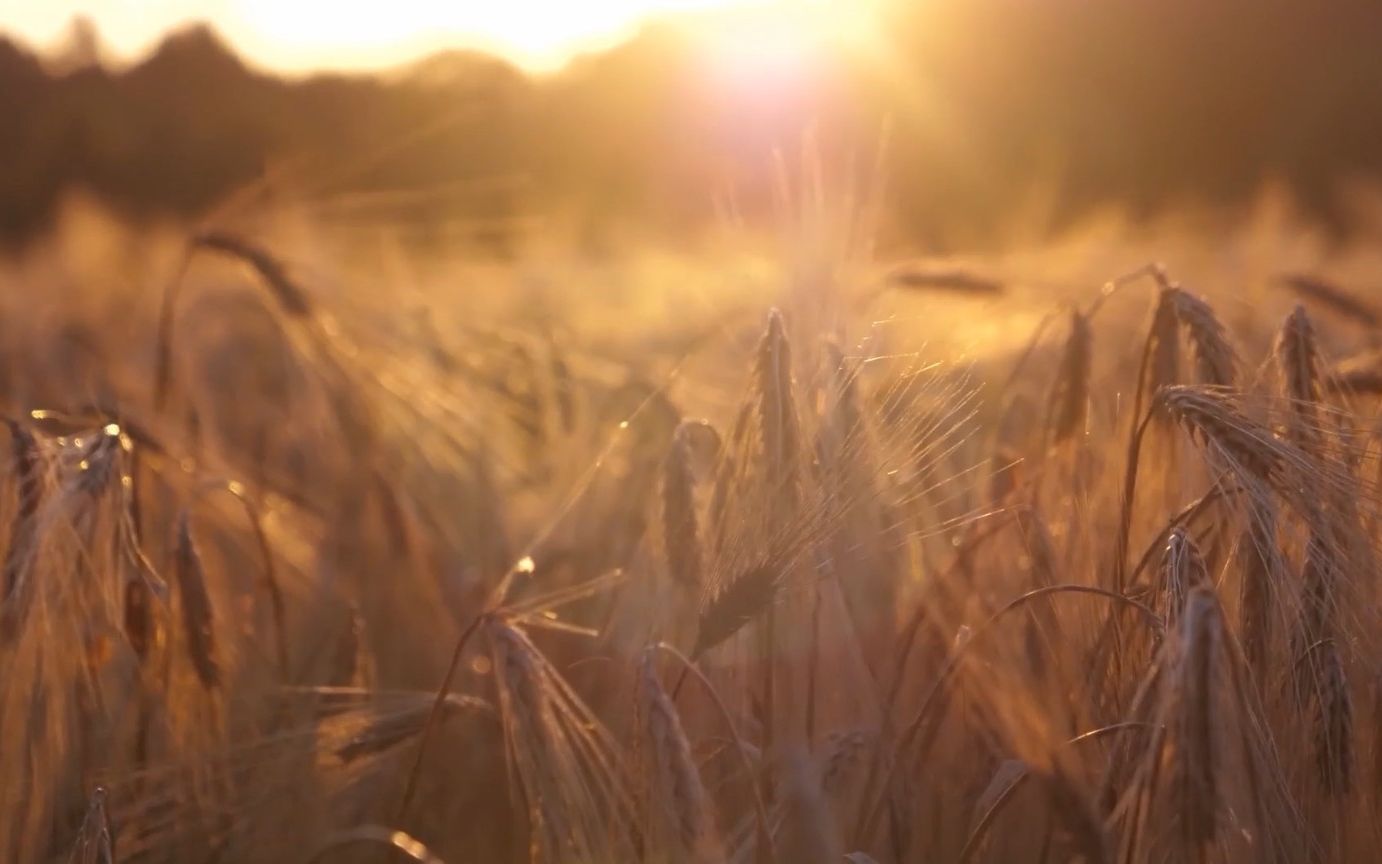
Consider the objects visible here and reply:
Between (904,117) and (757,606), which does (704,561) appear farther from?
(904,117)

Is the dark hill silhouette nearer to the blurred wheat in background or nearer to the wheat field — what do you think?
the blurred wheat in background

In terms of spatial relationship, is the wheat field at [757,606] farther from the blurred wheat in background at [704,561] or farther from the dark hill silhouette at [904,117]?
the dark hill silhouette at [904,117]

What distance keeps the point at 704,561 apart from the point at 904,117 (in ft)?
63.3

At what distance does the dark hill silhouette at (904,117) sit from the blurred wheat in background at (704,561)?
30.9 feet

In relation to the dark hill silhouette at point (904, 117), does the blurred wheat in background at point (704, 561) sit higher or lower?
lower

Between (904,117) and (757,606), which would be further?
(904,117)

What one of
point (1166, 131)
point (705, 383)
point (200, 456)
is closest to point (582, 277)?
point (705, 383)

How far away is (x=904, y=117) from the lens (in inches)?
781

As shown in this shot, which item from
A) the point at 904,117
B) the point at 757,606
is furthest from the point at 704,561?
the point at 904,117

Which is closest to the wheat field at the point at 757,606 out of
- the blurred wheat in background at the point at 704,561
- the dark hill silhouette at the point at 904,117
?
the blurred wheat in background at the point at 704,561

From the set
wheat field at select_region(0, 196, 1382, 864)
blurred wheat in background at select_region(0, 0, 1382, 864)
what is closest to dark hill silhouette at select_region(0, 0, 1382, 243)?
blurred wheat in background at select_region(0, 0, 1382, 864)

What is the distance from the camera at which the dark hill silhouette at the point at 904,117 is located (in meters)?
13.9

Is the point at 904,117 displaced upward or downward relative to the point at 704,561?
upward

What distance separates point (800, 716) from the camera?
137 cm
